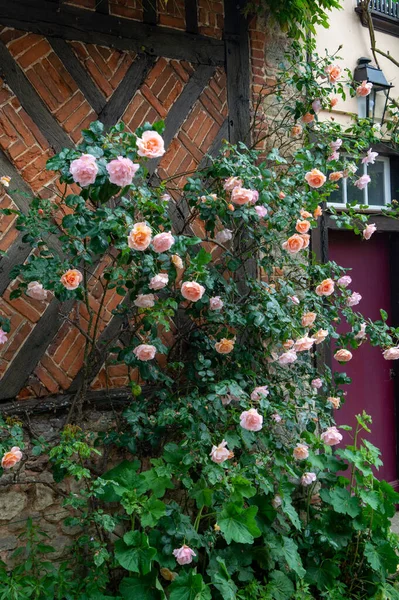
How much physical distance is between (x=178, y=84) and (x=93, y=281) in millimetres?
1456

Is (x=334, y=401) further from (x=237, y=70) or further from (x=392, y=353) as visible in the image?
(x=237, y=70)

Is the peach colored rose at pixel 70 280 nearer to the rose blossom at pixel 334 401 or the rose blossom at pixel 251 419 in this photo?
the rose blossom at pixel 251 419

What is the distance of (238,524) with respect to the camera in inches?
131

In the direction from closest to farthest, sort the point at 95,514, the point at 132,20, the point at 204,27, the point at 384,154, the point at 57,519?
the point at 95,514 < the point at 57,519 < the point at 132,20 < the point at 204,27 < the point at 384,154

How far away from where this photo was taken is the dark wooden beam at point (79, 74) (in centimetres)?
361

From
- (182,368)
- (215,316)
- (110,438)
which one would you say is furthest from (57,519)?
(215,316)

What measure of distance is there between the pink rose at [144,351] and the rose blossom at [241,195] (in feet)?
3.09

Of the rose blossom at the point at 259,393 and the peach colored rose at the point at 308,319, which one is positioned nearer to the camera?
the rose blossom at the point at 259,393

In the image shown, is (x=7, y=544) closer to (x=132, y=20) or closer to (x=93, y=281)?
(x=93, y=281)

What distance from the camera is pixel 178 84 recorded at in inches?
162

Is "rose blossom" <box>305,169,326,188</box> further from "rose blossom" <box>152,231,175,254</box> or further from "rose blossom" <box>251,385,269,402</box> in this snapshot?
"rose blossom" <box>251,385,269,402</box>

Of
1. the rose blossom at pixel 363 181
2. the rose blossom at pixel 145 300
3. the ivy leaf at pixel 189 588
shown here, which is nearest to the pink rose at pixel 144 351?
the rose blossom at pixel 145 300

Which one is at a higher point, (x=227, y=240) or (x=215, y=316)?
(x=227, y=240)

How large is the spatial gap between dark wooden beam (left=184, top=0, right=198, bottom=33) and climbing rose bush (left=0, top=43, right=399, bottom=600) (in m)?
0.71
